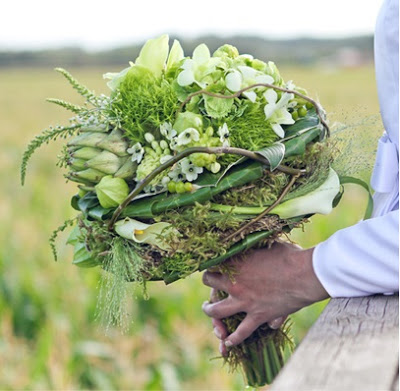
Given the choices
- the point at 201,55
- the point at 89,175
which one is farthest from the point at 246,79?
the point at 89,175

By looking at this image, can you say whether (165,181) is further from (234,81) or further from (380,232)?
(380,232)

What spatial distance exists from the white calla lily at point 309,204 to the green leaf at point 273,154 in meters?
0.12

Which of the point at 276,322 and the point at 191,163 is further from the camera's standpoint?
the point at 276,322

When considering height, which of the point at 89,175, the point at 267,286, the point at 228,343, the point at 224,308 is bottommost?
the point at 228,343

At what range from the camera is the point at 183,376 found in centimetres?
480

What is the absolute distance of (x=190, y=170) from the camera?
1681mm

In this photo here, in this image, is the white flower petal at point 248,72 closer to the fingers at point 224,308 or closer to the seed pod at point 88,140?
the seed pod at point 88,140

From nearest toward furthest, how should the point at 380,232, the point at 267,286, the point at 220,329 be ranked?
1. the point at 380,232
2. the point at 267,286
3. the point at 220,329

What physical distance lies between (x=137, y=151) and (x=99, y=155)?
0.29 feet

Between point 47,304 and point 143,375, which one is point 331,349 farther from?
point 47,304

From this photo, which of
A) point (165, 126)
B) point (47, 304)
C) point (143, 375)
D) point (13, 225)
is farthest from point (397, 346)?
point (13, 225)

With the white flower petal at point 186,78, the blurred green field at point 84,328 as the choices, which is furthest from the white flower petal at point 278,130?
the blurred green field at point 84,328

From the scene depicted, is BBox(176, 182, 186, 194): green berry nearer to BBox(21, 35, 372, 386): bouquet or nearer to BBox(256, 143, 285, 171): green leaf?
BBox(21, 35, 372, 386): bouquet

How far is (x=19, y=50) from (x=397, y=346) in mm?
58862
